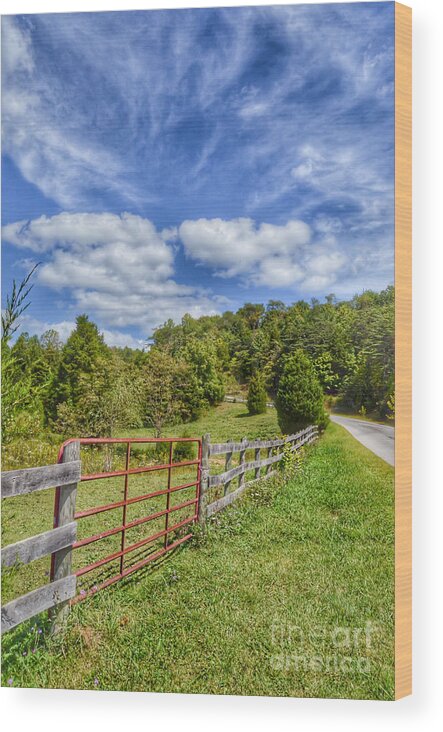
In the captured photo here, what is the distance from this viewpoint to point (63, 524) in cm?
299

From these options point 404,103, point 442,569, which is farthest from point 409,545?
point 404,103

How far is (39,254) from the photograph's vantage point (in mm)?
3535

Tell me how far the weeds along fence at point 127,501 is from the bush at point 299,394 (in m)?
0.09

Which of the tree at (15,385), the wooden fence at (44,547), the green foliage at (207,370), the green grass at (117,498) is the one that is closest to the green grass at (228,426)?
the green grass at (117,498)

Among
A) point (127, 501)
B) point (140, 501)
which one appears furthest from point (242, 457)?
point (127, 501)

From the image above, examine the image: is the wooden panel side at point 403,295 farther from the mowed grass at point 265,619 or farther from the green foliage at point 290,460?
the green foliage at point 290,460


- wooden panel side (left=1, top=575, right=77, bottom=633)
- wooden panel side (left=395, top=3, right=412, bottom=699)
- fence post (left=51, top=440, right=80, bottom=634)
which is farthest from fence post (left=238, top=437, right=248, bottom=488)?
wooden panel side (left=1, top=575, right=77, bottom=633)

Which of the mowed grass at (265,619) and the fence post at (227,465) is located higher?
the fence post at (227,465)

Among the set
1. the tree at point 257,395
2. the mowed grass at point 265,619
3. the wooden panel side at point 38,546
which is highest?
the tree at point 257,395

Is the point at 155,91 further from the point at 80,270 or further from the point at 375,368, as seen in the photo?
the point at 375,368

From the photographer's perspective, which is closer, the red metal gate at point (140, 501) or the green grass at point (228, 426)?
the red metal gate at point (140, 501)

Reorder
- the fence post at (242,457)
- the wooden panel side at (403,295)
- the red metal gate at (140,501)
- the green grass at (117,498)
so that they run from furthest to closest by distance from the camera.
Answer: the fence post at (242,457)
the green grass at (117,498)
the red metal gate at (140,501)
the wooden panel side at (403,295)

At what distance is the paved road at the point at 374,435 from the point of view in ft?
10.8

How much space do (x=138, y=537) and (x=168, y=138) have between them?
8.65 ft
